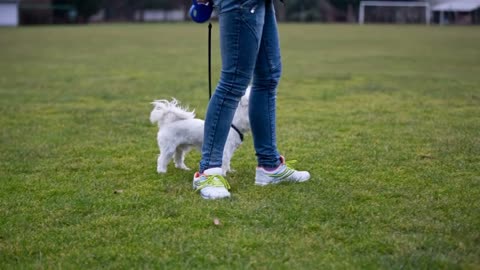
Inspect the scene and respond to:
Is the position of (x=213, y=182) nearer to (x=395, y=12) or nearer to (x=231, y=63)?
(x=231, y=63)

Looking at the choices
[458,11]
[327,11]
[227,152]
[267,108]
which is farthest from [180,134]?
[327,11]

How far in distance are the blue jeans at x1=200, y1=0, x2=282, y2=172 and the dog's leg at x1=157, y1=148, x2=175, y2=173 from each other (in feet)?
2.40

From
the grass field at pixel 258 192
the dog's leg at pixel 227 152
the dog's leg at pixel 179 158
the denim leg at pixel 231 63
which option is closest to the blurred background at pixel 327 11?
the grass field at pixel 258 192

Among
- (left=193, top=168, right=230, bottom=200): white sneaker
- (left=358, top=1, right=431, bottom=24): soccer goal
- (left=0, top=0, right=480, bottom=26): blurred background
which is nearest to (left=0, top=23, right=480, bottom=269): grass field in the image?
(left=193, top=168, right=230, bottom=200): white sneaker

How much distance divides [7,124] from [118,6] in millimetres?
57186

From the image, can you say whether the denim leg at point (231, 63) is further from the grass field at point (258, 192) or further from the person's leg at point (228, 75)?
the grass field at point (258, 192)

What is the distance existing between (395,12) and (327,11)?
5.84m

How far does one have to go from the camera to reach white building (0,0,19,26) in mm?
51938

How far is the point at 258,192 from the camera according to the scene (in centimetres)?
399

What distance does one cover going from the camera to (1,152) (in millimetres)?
5465

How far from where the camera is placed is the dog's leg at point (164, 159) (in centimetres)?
472

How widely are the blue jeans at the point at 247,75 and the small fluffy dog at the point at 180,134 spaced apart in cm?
38

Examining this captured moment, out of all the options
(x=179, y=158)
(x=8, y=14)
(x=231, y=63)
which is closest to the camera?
(x=231, y=63)

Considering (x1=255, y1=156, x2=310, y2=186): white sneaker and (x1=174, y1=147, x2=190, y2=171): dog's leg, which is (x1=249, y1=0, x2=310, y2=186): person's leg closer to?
(x1=255, y1=156, x2=310, y2=186): white sneaker
